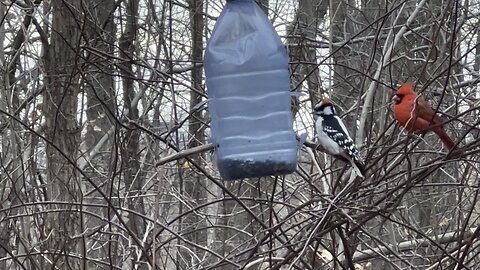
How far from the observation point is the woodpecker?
362 cm

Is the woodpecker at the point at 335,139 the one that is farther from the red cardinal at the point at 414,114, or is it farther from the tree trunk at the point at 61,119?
the tree trunk at the point at 61,119

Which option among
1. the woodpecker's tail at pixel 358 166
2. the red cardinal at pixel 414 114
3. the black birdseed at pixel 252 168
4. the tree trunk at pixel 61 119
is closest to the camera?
the black birdseed at pixel 252 168

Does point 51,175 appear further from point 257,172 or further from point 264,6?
point 264,6

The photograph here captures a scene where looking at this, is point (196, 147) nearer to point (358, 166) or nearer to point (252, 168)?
point (252, 168)

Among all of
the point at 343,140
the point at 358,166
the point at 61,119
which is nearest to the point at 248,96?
the point at 358,166

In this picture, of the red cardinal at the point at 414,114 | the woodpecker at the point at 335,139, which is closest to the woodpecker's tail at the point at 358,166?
the woodpecker at the point at 335,139

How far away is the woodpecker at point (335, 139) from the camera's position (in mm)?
3617

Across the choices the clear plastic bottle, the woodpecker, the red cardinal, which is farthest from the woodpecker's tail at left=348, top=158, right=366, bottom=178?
the red cardinal

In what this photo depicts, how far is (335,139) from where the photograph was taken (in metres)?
3.95

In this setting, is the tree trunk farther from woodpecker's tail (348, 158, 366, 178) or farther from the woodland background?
woodpecker's tail (348, 158, 366, 178)

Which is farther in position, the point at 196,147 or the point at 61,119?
the point at 61,119

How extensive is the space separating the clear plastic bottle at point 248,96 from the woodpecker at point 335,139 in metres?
0.36

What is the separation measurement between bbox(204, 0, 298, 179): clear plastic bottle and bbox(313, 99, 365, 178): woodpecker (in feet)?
1.17

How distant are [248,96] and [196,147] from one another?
35 cm
